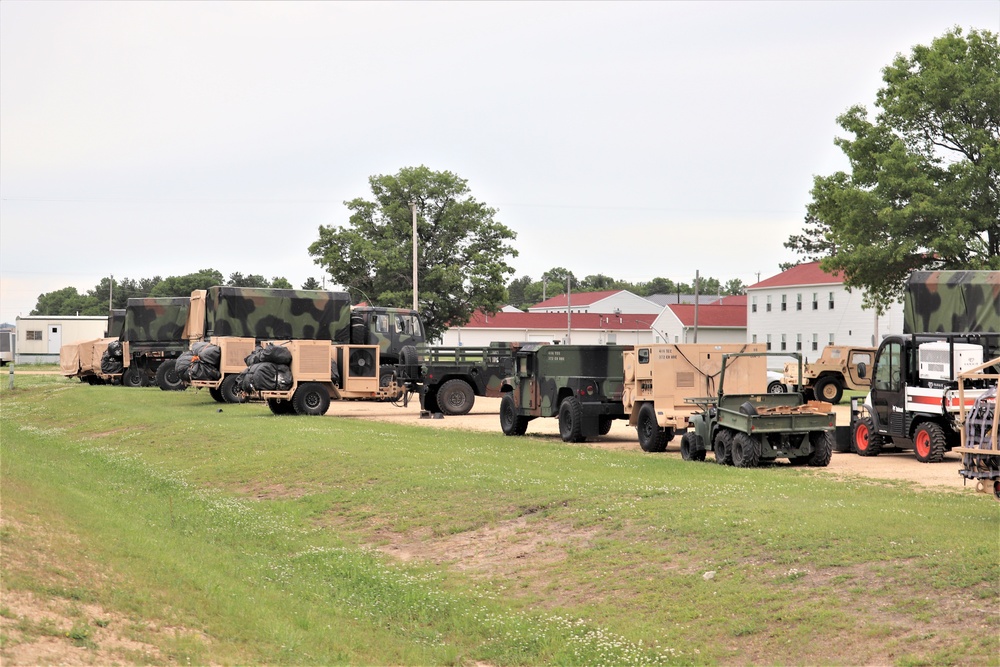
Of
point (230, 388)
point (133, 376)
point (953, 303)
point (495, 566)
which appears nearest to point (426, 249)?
point (133, 376)

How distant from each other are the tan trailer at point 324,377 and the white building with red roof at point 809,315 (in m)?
40.9

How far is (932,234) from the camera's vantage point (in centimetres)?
4122

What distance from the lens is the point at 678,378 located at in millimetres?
22812

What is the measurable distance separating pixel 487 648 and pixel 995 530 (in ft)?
17.5

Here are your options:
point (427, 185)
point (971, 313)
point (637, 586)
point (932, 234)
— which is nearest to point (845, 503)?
point (637, 586)

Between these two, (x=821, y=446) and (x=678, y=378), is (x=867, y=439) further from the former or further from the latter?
(x=678, y=378)

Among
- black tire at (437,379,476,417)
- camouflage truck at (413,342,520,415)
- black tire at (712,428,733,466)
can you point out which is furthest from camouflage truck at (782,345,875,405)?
black tire at (712,428,733,466)

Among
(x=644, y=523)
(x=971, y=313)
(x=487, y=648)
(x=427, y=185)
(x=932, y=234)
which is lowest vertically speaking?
(x=487, y=648)

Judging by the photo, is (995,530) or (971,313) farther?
(971,313)

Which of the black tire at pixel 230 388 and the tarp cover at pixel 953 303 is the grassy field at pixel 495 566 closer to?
the tarp cover at pixel 953 303

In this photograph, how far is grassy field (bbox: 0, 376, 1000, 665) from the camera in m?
9.51

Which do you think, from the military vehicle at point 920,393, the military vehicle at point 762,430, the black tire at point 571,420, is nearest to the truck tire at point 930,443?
the military vehicle at point 920,393

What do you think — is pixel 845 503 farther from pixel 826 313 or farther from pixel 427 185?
pixel 826 313

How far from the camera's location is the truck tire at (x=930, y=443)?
21.0 m
